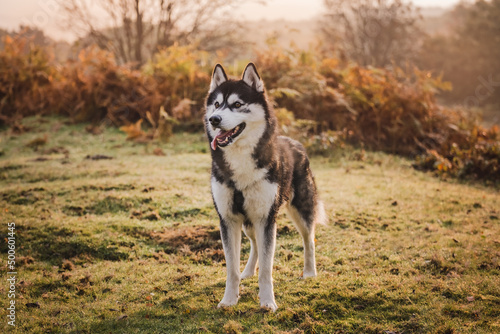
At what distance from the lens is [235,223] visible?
425 centimetres

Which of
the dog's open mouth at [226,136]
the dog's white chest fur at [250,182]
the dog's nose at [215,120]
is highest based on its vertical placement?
the dog's nose at [215,120]

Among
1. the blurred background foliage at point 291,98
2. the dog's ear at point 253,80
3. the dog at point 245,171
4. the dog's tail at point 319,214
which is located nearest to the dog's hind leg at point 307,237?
the dog's tail at point 319,214

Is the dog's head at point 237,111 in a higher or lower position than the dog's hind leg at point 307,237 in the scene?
higher

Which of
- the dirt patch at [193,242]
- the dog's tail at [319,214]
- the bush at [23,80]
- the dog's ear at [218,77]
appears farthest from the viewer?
the bush at [23,80]

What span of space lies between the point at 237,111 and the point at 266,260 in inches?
59.6

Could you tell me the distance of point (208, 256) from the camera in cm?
565

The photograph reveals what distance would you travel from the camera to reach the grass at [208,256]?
4.00 meters

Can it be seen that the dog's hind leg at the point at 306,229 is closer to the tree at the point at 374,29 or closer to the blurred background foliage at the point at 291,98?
the blurred background foliage at the point at 291,98

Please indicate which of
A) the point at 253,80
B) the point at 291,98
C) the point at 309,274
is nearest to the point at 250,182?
the point at 253,80

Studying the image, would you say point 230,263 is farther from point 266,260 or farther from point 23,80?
point 23,80

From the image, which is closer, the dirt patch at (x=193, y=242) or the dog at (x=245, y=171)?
the dog at (x=245, y=171)

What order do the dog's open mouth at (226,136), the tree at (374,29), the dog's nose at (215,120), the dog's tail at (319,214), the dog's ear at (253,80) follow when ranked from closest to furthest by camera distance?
the dog's nose at (215,120) → the dog's open mouth at (226,136) → the dog's ear at (253,80) → the dog's tail at (319,214) → the tree at (374,29)

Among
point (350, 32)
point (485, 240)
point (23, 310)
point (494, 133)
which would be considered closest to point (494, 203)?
point (485, 240)

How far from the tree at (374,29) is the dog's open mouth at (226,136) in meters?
23.9
